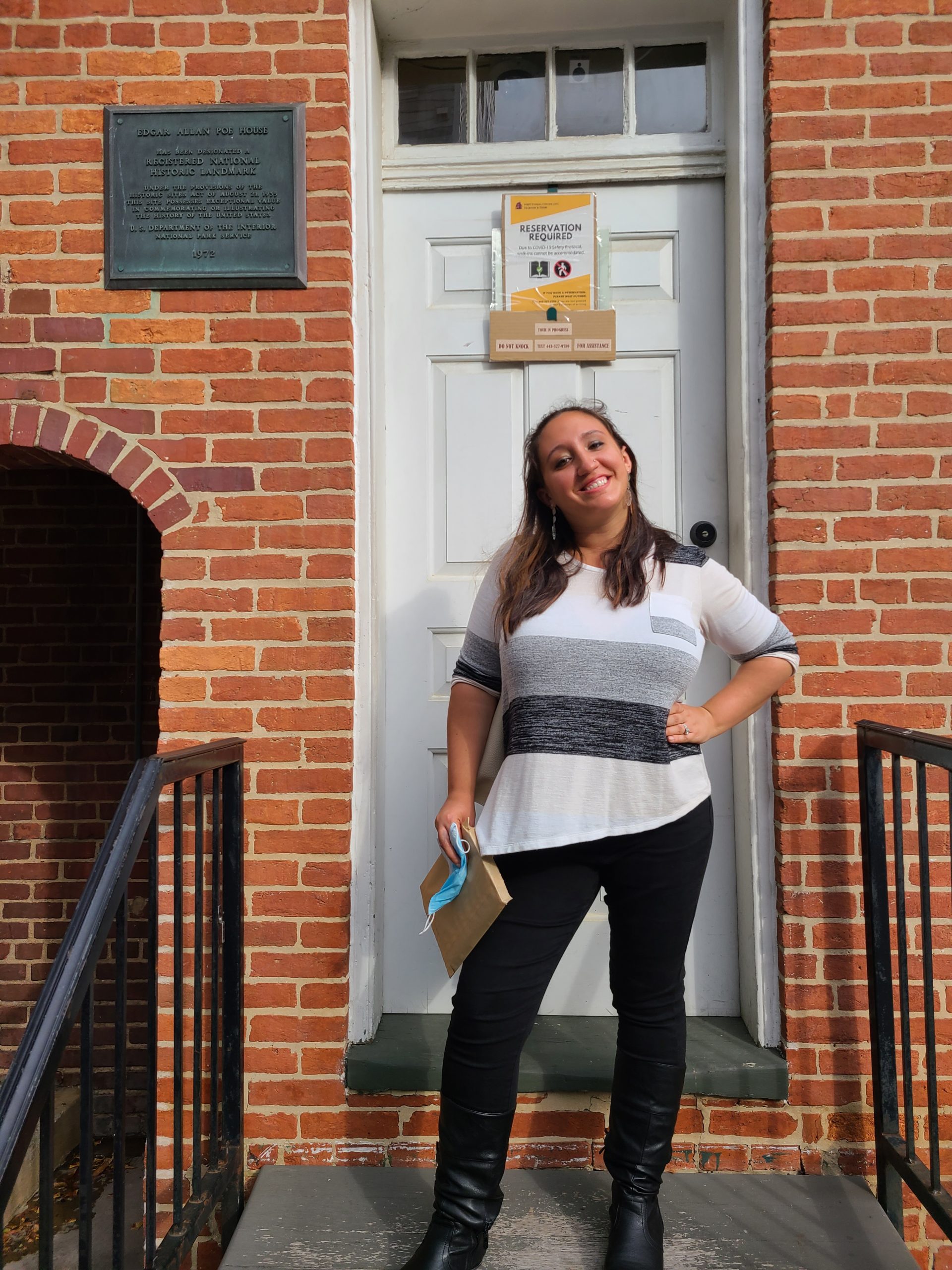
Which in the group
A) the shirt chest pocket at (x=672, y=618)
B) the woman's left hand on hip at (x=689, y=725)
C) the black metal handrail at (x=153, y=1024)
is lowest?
the black metal handrail at (x=153, y=1024)

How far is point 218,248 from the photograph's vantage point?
2.68 m

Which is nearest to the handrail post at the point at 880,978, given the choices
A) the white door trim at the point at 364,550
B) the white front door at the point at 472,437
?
the white front door at the point at 472,437

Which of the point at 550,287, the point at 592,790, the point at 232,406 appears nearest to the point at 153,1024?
the point at 592,790

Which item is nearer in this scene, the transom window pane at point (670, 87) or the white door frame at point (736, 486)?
the white door frame at point (736, 486)

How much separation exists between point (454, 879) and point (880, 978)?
1.22 metres

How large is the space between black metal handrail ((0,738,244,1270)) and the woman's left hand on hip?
1.08 m

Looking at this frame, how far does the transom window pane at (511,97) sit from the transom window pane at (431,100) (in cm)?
6

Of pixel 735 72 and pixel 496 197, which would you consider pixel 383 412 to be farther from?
pixel 735 72

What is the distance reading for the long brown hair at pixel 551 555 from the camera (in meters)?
1.96

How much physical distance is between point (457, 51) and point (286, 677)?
214 centimetres

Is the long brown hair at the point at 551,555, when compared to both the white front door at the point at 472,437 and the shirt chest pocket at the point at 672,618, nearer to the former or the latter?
the shirt chest pocket at the point at 672,618

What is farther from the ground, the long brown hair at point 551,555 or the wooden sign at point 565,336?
the wooden sign at point 565,336

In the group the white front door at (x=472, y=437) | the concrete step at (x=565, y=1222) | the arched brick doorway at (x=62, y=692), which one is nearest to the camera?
the concrete step at (x=565, y=1222)

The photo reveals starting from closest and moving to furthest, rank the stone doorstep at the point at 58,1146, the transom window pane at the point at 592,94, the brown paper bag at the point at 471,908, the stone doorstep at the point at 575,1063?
the brown paper bag at the point at 471,908, the stone doorstep at the point at 575,1063, the transom window pane at the point at 592,94, the stone doorstep at the point at 58,1146
